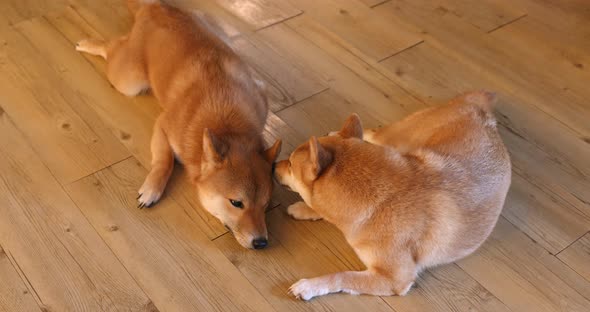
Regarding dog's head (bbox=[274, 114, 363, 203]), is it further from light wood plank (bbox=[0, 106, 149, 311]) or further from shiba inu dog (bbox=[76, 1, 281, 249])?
light wood plank (bbox=[0, 106, 149, 311])

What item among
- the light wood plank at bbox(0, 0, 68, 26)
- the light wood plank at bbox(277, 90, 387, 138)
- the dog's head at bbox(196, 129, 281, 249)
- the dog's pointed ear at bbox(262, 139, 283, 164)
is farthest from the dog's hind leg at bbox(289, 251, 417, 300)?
the light wood plank at bbox(0, 0, 68, 26)

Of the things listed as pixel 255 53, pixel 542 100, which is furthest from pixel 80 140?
pixel 542 100

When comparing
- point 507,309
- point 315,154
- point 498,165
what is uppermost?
point 315,154

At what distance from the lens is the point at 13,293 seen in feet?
7.76

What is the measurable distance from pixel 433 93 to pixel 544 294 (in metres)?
1.34

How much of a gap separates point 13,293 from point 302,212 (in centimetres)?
119

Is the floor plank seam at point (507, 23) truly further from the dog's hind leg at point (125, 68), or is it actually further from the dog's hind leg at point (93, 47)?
the dog's hind leg at point (93, 47)

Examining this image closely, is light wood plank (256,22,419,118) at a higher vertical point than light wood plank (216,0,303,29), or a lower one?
lower

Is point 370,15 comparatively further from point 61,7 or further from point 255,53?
point 61,7

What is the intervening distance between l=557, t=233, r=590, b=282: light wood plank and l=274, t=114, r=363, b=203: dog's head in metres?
1.03

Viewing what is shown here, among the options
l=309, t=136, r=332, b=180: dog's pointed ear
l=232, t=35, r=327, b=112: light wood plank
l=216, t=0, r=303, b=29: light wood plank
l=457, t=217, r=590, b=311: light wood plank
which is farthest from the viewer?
l=216, t=0, r=303, b=29: light wood plank

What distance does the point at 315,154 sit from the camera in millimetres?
2256

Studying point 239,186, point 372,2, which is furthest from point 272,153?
point 372,2

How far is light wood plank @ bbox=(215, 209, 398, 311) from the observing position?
240 centimetres
